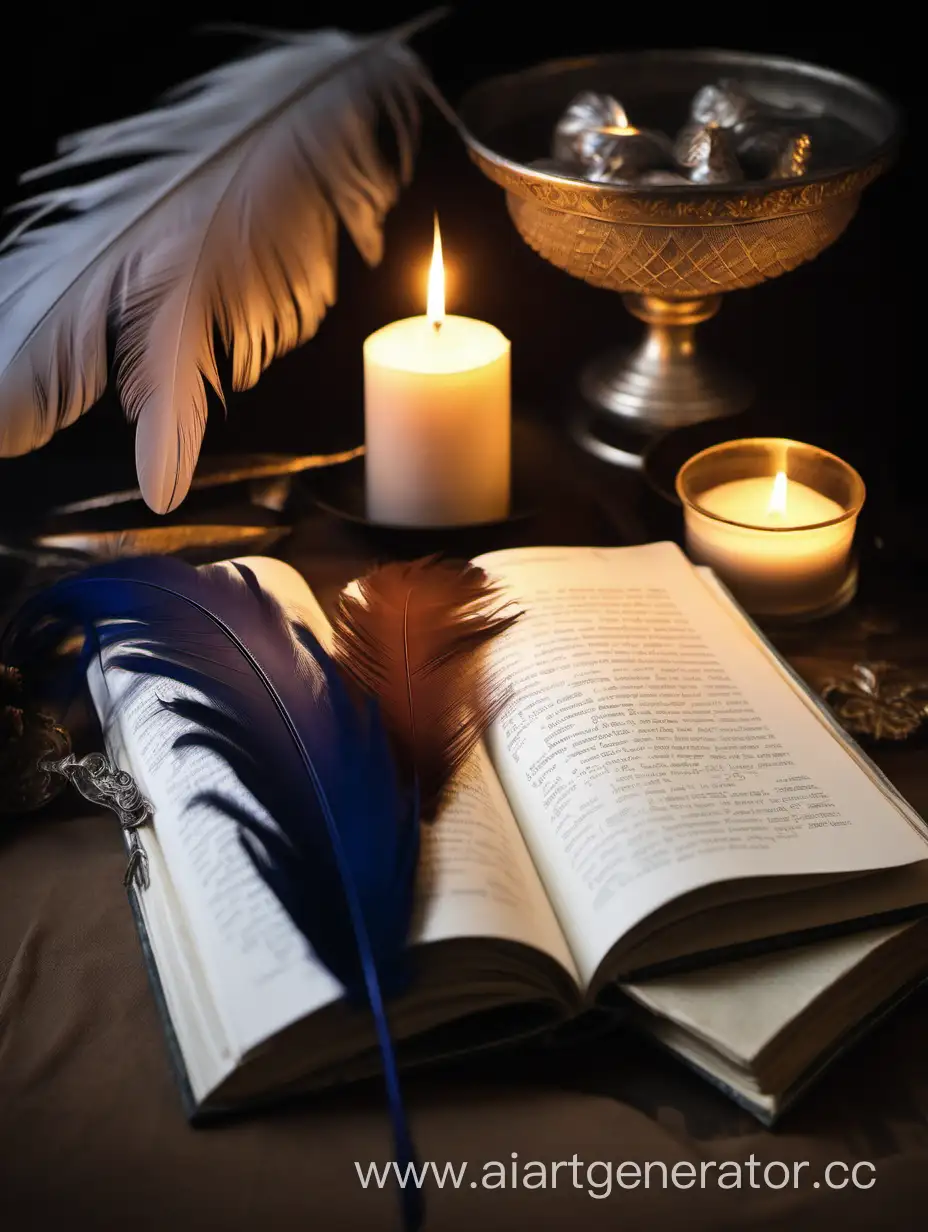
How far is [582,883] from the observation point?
0.75 metres

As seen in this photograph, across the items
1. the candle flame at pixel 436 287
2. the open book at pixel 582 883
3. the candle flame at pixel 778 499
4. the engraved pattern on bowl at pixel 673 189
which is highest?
the engraved pattern on bowl at pixel 673 189

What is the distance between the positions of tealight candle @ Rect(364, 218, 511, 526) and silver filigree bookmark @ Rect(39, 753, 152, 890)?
354mm

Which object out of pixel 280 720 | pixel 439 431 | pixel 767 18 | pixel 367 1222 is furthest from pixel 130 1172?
pixel 767 18

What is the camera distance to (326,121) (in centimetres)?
124

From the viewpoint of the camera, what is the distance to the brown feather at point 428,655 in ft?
2.73

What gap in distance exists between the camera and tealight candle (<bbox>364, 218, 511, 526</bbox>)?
1.10m

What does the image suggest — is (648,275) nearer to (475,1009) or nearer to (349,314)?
(349,314)

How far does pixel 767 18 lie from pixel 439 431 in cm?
58

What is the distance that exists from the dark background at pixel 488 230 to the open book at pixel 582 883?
19.1 inches

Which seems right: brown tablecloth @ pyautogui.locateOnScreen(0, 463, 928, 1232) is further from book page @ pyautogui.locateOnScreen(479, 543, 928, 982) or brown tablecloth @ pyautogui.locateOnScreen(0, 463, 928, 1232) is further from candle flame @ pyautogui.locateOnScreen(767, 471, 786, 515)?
candle flame @ pyautogui.locateOnScreen(767, 471, 786, 515)

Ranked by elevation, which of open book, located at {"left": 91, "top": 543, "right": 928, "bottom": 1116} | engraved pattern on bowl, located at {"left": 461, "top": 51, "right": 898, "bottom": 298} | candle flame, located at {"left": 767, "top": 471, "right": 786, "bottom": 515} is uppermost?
engraved pattern on bowl, located at {"left": 461, "top": 51, "right": 898, "bottom": 298}

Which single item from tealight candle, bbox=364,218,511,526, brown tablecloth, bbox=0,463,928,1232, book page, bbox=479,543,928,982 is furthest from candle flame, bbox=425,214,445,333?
brown tablecloth, bbox=0,463,928,1232

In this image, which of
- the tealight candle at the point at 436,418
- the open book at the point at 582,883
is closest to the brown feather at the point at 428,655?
the open book at the point at 582,883

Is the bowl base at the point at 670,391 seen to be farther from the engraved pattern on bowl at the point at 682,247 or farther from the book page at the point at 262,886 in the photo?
the book page at the point at 262,886
